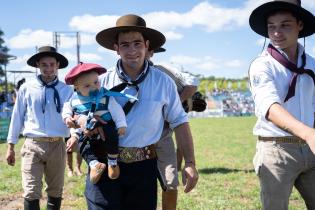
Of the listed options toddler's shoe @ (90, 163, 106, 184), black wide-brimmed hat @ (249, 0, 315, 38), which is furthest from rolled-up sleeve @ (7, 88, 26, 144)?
black wide-brimmed hat @ (249, 0, 315, 38)

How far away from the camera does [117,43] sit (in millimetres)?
3662

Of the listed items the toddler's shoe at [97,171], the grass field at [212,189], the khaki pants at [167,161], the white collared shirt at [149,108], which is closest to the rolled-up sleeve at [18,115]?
the grass field at [212,189]

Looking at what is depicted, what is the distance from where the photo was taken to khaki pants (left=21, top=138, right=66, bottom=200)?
Answer: 543cm

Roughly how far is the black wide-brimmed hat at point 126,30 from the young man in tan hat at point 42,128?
2.11m

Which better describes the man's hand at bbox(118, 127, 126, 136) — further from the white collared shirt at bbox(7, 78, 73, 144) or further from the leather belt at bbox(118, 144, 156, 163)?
the white collared shirt at bbox(7, 78, 73, 144)

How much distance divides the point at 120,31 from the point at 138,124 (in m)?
0.75

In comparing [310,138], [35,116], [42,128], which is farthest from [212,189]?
[310,138]

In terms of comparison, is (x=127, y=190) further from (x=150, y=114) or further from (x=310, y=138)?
(x=310, y=138)

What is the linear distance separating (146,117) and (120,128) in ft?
0.85

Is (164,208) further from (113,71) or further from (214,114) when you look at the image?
(214,114)

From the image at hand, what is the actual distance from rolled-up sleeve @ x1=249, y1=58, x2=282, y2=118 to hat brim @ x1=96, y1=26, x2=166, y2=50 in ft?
2.65

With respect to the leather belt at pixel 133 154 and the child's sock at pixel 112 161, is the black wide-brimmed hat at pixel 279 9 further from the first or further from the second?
the child's sock at pixel 112 161

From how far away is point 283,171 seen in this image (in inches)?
135

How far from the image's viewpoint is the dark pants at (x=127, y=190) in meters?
3.34
